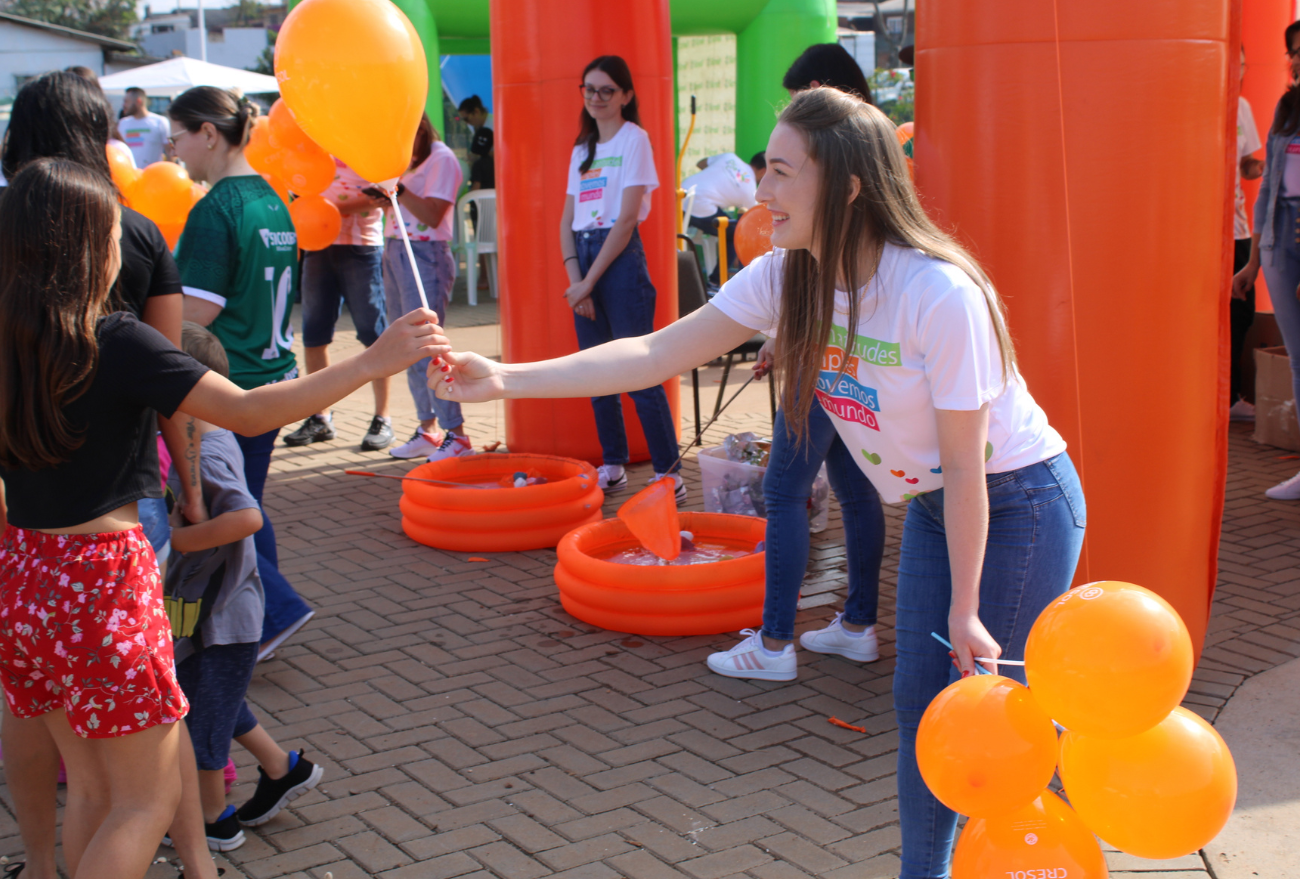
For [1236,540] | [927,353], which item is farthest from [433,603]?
[1236,540]

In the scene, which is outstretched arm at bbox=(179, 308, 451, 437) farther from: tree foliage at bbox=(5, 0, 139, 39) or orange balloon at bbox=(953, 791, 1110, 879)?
tree foliage at bbox=(5, 0, 139, 39)

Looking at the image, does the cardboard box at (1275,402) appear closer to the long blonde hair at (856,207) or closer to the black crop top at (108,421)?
the long blonde hair at (856,207)

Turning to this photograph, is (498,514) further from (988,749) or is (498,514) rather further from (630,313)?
(988,749)

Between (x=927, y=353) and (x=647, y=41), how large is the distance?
479cm

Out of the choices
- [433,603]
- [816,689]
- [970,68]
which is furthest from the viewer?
[433,603]

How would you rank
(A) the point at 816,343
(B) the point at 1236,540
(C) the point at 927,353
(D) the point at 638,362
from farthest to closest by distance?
(B) the point at 1236,540 < (D) the point at 638,362 < (A) the point at 816,343 < (C) the point at 927,353

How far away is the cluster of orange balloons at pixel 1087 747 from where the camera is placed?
5.81 ft

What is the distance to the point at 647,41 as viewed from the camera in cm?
638

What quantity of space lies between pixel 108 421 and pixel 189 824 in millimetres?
910

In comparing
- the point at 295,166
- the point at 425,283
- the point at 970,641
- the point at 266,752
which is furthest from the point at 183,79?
the point at 970,641

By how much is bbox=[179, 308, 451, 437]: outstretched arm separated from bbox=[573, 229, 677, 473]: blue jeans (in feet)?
11.0

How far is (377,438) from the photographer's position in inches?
290

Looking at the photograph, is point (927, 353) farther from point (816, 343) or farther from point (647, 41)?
point (647, 41)

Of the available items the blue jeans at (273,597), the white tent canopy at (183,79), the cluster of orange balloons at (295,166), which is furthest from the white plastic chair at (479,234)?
the blue jeans at (273,597)
